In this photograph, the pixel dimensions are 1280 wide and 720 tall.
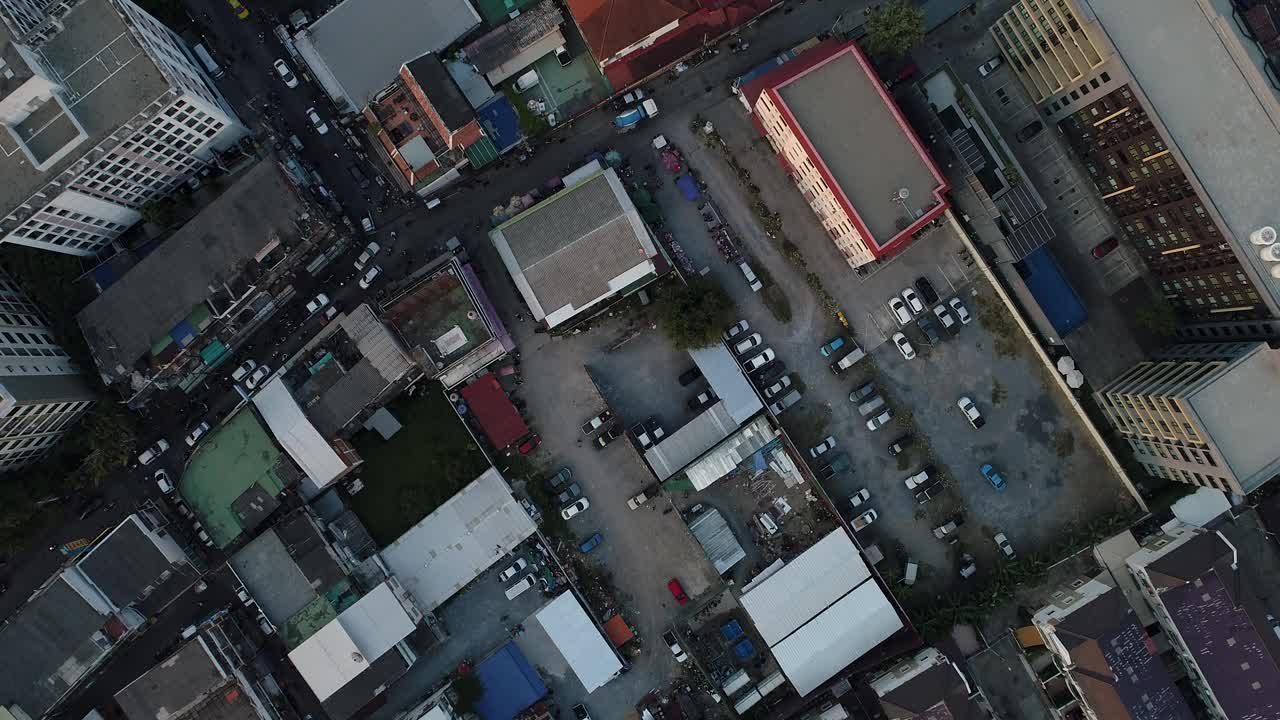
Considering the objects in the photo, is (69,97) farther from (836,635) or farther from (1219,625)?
(1219,625)

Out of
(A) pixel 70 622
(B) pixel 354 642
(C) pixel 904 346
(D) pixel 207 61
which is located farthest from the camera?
(C) pixel 904 346

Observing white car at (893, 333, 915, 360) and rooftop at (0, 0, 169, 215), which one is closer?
rooftop at (0, 0, 169, 215)

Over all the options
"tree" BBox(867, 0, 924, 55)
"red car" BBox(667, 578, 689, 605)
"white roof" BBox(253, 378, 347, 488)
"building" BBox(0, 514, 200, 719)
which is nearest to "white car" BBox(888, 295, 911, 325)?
"tree" BBox(867, 0, 924, 55)

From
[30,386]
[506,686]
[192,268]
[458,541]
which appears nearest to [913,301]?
[458,541]

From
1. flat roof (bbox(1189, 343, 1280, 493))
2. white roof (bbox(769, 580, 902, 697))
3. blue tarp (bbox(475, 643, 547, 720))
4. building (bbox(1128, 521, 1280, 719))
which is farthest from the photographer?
blue tarp (bbox(475, 643, 547, 720))

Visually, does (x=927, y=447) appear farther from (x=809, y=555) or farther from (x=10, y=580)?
(x=10, y=580)

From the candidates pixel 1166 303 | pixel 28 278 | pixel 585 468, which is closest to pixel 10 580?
pixel 28 278

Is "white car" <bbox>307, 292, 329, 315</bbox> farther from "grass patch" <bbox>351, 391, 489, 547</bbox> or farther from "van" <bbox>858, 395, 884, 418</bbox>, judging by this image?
"van" <bbox>858, 395, 884, 418</bbox>
